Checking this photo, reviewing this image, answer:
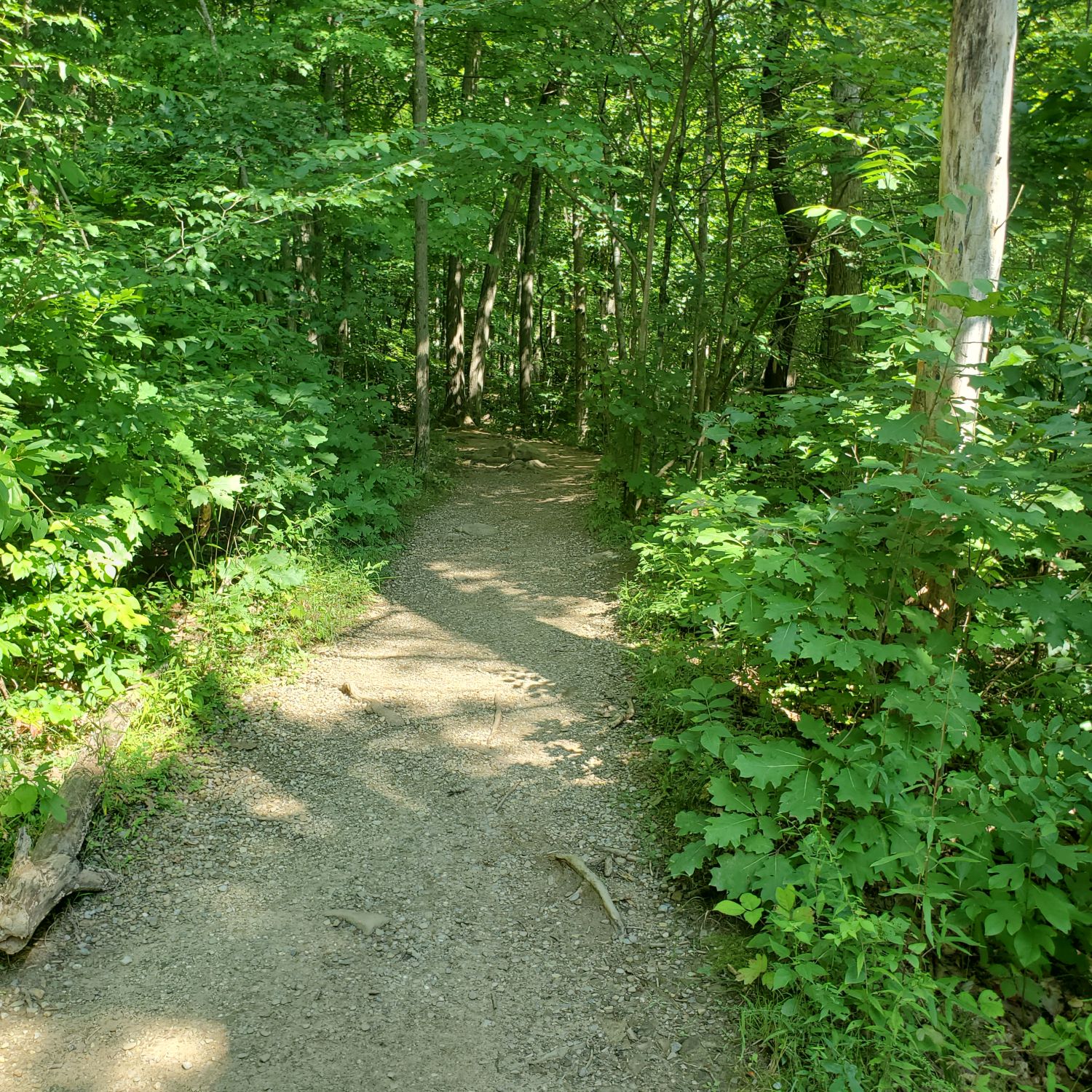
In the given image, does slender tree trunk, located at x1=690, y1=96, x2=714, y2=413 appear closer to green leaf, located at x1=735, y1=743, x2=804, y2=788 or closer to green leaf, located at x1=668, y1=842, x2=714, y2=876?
green leaf, located at x1=735, y1=743, x2=804, y2=788

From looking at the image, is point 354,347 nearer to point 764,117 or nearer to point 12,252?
point 764,117

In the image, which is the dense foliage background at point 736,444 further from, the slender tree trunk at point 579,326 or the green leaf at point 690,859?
the slender tree trunk at point 579,326

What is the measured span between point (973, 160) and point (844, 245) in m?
4.61

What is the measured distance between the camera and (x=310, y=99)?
34.7 feet

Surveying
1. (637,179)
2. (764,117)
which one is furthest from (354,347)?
(764,117)

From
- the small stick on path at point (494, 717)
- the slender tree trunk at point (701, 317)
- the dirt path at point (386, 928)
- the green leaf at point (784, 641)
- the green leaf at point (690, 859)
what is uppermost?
the slender tree trunk at point (701, 317)

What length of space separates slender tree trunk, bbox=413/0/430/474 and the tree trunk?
5838mm

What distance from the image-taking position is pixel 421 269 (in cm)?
997

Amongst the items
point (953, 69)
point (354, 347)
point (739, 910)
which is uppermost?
point (953, 69)

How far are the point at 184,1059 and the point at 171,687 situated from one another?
259 centimetres

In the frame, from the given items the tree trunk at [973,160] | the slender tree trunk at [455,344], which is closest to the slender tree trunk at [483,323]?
the slender tree trunk at [455,344]

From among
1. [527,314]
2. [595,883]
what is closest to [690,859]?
[595,883]

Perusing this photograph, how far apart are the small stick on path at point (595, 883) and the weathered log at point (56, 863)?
217 cm

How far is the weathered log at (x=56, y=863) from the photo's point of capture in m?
3.25
